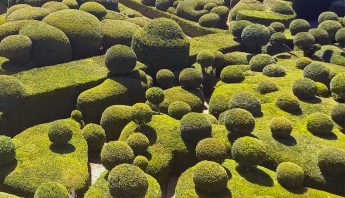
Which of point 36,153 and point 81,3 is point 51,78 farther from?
point 81,3

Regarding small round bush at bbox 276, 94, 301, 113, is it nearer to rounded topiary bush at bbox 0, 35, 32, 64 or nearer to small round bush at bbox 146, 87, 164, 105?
small round bush at bbox 146, 87, 164, 105

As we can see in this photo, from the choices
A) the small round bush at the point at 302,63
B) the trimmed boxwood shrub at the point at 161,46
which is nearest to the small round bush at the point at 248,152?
the trimmed boxwood shrub at the point at 161,46

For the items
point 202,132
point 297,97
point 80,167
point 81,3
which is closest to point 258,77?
point 297,97

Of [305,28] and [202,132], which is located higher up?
[305,28]

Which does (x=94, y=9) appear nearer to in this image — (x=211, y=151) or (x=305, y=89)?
(x=305, y=89)

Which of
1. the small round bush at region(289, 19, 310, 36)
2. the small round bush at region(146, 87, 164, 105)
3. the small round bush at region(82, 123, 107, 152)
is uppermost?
the small round bush at region(289, 19, 310, 36)

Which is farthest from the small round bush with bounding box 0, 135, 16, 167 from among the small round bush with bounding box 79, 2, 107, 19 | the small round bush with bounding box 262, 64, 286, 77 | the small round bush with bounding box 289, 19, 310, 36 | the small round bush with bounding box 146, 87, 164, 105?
the small round bush with bounding box 289, 19, 310, 36

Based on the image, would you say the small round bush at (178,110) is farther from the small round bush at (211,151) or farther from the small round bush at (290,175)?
the small round bush at (290,175)
